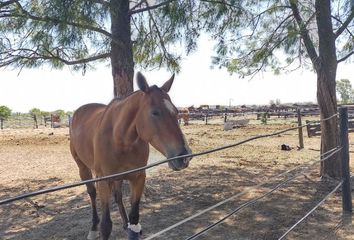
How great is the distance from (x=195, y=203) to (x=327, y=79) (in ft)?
9.84

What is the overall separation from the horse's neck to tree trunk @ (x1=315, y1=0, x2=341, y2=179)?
389cm

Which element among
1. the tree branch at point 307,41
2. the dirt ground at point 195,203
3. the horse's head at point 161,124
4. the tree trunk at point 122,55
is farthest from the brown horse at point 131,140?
the tree branch at point 307,41

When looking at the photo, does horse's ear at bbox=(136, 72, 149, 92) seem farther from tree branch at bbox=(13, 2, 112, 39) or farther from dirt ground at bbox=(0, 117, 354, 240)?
tree branch at bbox=(13, 2, 112, 39)

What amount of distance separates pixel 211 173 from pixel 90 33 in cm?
355

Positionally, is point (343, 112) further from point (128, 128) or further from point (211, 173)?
point (211, 173)

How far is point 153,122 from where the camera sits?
2.85m

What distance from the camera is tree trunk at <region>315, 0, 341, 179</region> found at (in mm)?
6062

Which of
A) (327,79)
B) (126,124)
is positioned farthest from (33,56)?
(327,79)

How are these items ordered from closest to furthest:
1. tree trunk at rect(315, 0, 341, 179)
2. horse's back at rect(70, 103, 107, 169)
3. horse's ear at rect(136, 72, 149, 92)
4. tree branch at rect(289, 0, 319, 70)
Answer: horse's ear at rect(136, 72, 149, 92) → horse's back at rect(70, 103, 107, 169) → tree trunk at rect(315, 0, 341, 179) → tree branch at rect(289, 0, 319, 70)

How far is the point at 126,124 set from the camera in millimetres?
3402

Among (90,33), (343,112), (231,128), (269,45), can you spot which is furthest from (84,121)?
(231,128)

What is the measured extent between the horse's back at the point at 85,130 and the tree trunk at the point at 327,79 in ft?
11.8

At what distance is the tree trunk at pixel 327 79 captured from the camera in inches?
239

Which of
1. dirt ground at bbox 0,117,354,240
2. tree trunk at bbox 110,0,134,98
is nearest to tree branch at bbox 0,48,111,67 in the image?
tree trunk at bbox 110,0,134,98
